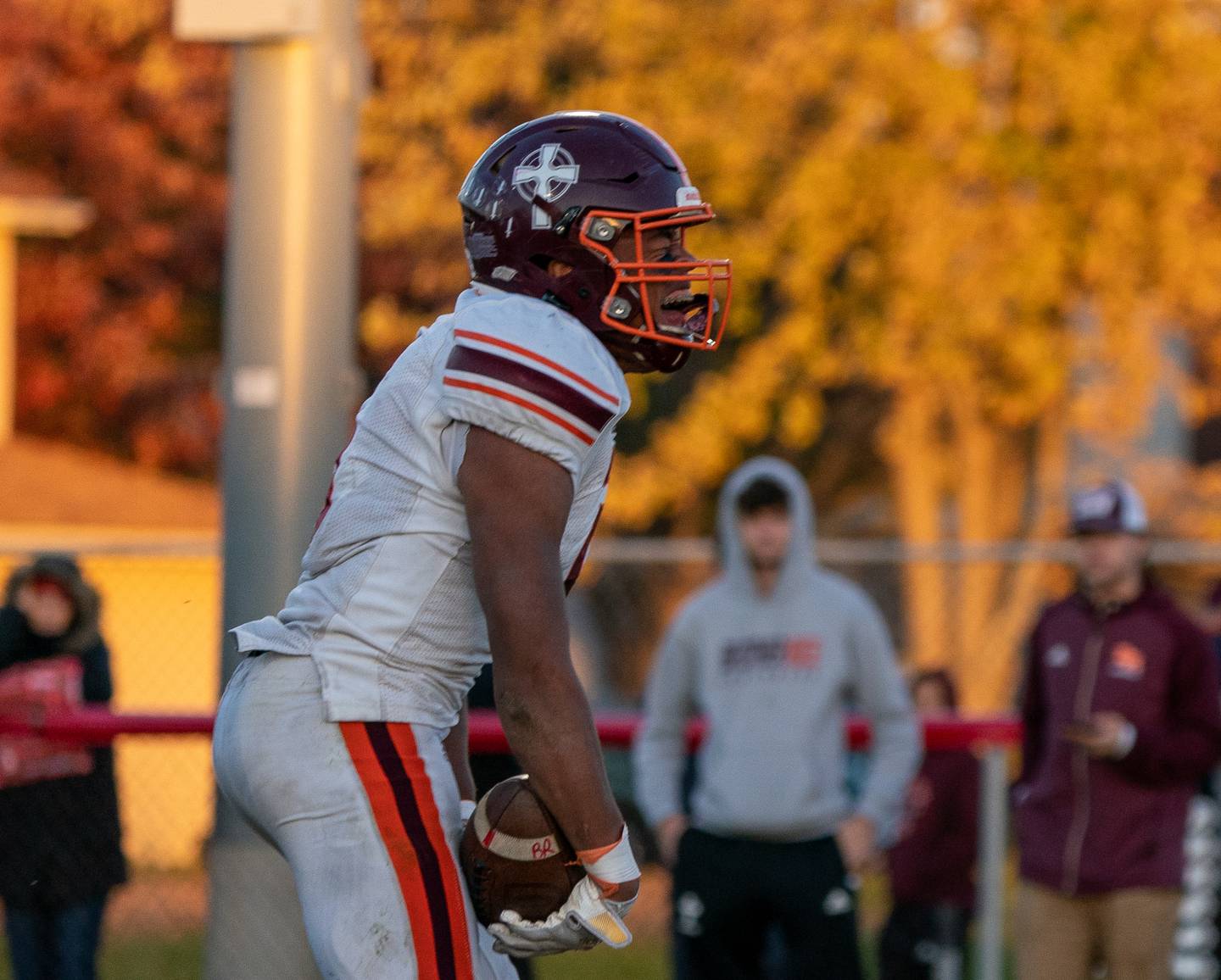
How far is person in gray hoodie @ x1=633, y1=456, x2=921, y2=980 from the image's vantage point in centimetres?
560

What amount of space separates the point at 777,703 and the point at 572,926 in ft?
10.0

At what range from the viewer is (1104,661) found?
5652 mm

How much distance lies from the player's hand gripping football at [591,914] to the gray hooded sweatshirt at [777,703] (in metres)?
2.92

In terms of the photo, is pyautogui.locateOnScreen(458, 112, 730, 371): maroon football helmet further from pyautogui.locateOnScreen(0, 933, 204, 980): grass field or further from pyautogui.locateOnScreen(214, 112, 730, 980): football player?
pyautogui.locateOnScreen(0, 933, 204, 980): grass field

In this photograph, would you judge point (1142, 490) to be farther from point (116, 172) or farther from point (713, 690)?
point (116, 172)

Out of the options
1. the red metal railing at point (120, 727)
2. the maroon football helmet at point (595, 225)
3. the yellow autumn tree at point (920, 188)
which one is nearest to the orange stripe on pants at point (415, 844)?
the maroon football helmet at point (595, 225)

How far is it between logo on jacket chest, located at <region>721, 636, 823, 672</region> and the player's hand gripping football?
306cm

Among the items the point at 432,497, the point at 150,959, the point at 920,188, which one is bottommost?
the point at 150,959

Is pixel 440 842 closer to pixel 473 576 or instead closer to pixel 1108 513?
pixel 473 576

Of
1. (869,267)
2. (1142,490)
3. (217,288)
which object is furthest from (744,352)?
(217,288)

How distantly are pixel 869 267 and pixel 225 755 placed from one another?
1048 centimetres

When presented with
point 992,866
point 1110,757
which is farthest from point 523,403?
point 992,866

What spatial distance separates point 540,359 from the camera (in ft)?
8.49

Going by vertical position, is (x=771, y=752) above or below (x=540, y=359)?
below
